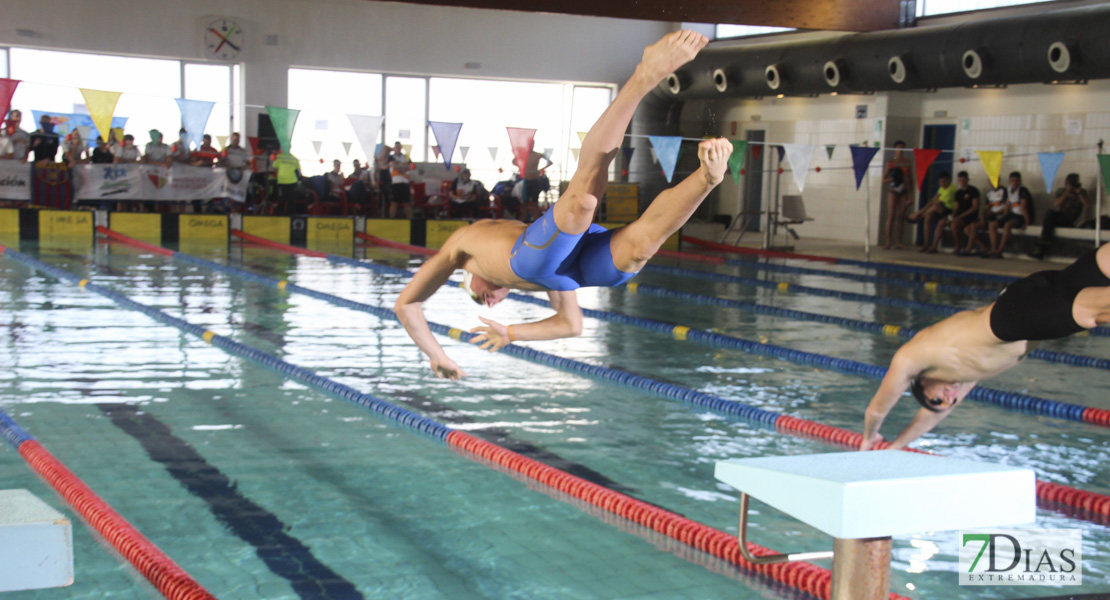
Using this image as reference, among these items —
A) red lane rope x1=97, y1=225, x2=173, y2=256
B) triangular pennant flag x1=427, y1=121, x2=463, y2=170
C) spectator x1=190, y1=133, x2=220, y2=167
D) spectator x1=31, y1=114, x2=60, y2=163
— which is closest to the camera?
triangular pennant flag x1=427, y1=121, x2=463, y2=170

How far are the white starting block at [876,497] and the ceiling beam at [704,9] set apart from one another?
7.66 m

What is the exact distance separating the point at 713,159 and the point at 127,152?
1352cm

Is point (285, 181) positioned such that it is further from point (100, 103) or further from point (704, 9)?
point (704, 9)

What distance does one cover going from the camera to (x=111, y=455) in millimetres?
4496

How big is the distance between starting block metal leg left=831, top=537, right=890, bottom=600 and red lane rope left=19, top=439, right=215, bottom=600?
6.70ft

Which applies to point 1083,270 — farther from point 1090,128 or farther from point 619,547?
point 1090,128

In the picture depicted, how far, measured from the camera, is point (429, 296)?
3.89 m

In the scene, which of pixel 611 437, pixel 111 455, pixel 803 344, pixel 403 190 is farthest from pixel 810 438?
pixel 403 190

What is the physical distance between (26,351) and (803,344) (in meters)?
5.31

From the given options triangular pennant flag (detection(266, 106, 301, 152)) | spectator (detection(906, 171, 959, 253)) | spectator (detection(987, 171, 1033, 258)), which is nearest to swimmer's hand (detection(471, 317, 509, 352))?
triangular pennant flag (detection(266, 106, 301, 152))

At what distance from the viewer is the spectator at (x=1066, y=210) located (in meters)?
13.5

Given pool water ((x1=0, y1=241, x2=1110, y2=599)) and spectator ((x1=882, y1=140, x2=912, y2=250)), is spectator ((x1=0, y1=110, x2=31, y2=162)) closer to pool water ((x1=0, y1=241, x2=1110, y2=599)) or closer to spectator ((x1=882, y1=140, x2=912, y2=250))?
pool water ((x1=0, y1=241, x2=1110, y2=599))

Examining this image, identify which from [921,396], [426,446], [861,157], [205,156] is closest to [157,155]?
[205,156]

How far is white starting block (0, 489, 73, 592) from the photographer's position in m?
1.44
